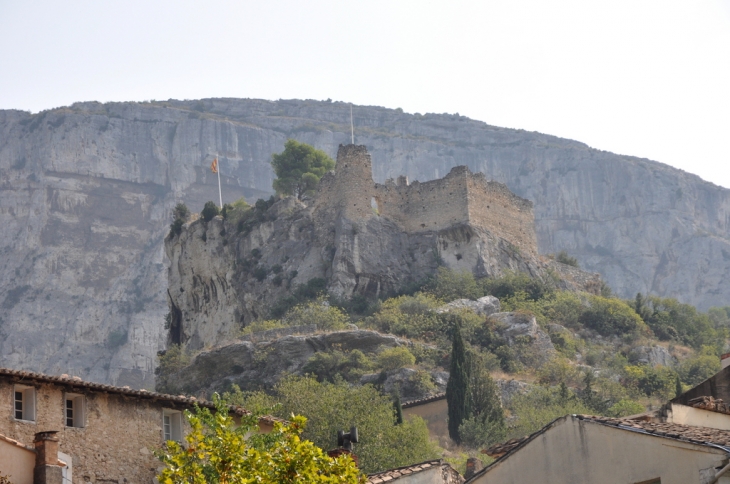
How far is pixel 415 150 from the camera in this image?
161 metres

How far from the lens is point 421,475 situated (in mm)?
23375

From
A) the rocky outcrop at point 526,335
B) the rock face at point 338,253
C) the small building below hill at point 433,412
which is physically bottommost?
the small building below hill at point 433,412

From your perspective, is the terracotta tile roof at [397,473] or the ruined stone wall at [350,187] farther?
the ruined stone wall at [350,187]

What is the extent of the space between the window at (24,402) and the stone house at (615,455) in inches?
325

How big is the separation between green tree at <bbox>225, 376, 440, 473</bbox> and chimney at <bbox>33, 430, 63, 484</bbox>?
55.1 ft

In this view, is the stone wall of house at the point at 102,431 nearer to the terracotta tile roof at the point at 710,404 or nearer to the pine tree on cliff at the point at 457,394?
the terracotta tile roof at the point at 710,404

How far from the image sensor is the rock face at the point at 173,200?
131250mm

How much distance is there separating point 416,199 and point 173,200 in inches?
3073

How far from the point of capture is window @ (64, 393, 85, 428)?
23.3 metres

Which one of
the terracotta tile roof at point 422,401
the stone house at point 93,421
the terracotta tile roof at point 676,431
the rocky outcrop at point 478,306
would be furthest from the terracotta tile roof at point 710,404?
the rocky outcrop at point 478,306

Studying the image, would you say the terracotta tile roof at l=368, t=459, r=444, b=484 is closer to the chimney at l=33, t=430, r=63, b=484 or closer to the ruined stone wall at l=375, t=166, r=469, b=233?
the chimney at l=33, t=430, r=63, b=484

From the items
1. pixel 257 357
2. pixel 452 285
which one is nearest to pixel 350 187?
pixel 452 285

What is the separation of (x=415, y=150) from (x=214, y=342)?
92.4 m

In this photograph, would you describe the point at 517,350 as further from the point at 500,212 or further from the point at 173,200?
the point at 173,200
